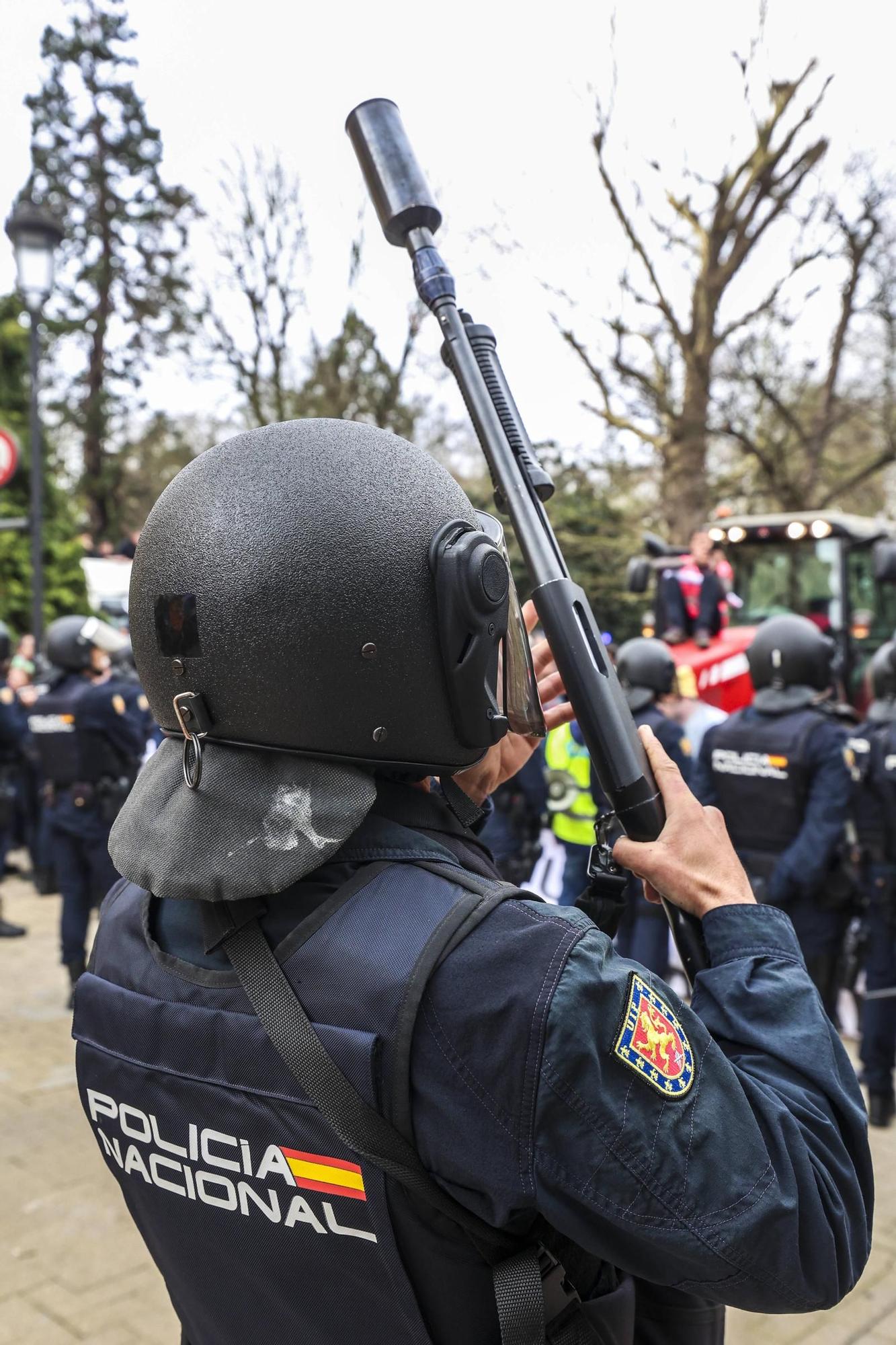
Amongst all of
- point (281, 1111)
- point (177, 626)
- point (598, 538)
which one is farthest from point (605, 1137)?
point (598, 538)

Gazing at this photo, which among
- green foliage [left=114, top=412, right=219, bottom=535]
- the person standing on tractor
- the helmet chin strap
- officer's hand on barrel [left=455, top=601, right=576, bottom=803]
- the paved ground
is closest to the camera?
the helmet chin strap

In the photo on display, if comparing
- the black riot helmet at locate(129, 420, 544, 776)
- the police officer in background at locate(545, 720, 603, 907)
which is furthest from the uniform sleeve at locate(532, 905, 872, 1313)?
the police officer in background at locate(545, 720, 603, 907)

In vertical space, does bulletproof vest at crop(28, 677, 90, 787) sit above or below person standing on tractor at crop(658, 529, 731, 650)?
below

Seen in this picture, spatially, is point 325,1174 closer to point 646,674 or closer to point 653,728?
point 653,728

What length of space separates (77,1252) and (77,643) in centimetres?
391

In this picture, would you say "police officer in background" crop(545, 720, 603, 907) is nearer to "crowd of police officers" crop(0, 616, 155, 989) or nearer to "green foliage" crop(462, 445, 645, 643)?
"crowd of police officers" crop(0, 616, 155, 989)

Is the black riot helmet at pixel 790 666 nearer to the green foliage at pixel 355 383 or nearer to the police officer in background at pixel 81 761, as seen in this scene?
the police officer in background at pixel 81 761

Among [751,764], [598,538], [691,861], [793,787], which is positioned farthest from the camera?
[598,538]

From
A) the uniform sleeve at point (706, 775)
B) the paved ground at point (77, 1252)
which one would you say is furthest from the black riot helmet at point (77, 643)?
the uniform sleeve at point (706, 775)

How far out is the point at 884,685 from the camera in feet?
17.2

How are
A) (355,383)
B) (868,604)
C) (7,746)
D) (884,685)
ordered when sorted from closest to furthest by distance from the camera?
(884,685) < (7,746) < (868,604) < (355,383)

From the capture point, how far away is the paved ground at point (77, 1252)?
10.6 ft

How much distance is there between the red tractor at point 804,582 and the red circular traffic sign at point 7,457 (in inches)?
226

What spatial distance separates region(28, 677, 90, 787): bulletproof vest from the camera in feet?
21.6
